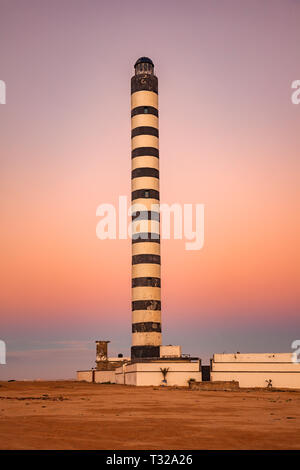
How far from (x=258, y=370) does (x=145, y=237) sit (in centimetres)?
1427

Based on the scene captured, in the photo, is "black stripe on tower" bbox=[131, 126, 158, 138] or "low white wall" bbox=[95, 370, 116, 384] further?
"low white wall" bbox=[95, 370, 116, 384]

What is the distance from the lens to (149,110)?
4903cm

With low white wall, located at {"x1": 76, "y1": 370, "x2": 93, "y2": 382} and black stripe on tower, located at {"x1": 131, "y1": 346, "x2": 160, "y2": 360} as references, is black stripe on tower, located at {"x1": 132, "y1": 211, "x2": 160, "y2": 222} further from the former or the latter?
low white wall, located at {"x1": 76, "y1": 370, "x2": 93, "y2": 382}

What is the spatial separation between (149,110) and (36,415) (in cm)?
3491

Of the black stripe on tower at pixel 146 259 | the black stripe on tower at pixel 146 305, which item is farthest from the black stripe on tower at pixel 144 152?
the black stripe on tower at pixel 146 305

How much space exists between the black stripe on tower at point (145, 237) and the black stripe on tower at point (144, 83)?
43.8 ft

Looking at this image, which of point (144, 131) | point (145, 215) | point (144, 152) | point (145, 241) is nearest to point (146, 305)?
point (145, 241)

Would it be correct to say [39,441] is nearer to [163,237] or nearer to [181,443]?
[181,443]

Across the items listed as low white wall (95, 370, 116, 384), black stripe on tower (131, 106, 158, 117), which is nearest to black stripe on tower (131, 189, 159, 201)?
black stripe on tower (131, 106, 158, 117)

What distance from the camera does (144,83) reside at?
164 feet

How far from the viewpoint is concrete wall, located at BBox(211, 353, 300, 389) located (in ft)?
133

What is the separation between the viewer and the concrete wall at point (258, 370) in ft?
133

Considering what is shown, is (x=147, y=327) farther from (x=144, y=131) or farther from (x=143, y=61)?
(x=143, y=61)
